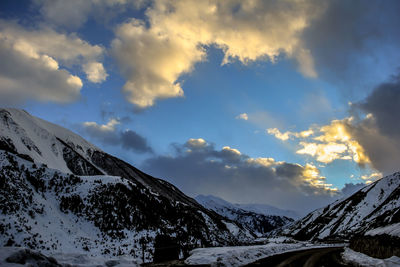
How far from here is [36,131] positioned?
12544cm

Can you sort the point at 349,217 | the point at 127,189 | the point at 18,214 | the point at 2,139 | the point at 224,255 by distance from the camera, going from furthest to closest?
the point at 349,217
the point at 2,139
the point at 127,189
the point at 18,214
the point at 224,255

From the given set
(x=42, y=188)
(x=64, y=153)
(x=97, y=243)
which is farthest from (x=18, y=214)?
(x=64, y=153)

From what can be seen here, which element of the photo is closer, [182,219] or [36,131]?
[182,219]

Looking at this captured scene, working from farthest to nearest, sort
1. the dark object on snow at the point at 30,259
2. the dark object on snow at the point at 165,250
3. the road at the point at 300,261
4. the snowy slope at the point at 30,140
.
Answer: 1. the snowy slope at the point at 30,140
2. the dark object on snow at the point at 165,250
3. the road at the point at 300,261
4. the dark object on snow at the point at 30,259

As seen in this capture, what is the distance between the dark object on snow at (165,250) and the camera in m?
23.4

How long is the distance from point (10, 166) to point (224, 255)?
157 feet

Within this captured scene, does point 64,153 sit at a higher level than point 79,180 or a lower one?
higher

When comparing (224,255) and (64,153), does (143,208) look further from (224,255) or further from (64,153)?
(64,153)

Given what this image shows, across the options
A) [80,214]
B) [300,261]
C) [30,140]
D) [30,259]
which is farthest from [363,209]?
[30,259]

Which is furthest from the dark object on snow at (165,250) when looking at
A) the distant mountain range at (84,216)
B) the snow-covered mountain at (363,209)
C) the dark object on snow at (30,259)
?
the snow-covered mountain at (363,209)

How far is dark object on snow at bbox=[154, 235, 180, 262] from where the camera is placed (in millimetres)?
23370

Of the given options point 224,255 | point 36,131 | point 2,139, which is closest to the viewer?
point 224,255

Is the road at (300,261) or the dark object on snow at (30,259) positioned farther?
the road at (300,261)

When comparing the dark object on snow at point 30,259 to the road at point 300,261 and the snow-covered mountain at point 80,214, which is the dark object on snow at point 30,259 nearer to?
the snow-covered mountain at point 80,214
